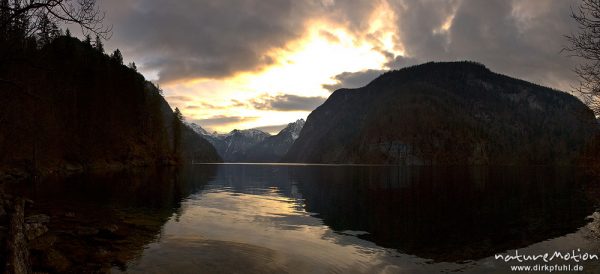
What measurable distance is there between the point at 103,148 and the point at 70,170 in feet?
70.3

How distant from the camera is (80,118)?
88.8m

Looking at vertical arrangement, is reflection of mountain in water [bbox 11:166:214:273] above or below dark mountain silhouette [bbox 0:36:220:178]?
below

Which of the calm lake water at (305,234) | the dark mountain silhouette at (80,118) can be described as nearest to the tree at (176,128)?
the dark mountain silhouette at (80,118)

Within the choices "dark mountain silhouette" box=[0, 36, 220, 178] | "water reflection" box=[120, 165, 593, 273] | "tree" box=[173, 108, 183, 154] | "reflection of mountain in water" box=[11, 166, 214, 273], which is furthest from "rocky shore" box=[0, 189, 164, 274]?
"tree" box=[173, 108, 183, 154]

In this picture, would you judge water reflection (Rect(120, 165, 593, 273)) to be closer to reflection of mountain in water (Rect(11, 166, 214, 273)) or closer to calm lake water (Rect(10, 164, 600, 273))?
calm lake water (Rect(10, 164, 600, 273))

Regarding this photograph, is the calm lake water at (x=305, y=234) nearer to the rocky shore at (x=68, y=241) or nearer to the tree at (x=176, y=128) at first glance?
the rocky shore at (x=68, y=241)

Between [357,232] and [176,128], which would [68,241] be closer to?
[357,232]

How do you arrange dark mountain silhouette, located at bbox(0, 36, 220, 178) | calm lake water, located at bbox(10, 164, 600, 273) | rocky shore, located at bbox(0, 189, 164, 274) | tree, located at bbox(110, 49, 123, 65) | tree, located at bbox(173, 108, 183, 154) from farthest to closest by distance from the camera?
tree, located at bbox(173, 108, 183, 154), tree, located at bbox(110, 49, 123, 65), dark mountain silhouette, located at bbox(0, 36, 220, 178), calm lake water, located at bbox(10, 164, 600, 273), rocky shore, located at bbox(0, 189, 164, 274)

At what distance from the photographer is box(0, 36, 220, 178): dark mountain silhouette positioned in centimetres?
5397

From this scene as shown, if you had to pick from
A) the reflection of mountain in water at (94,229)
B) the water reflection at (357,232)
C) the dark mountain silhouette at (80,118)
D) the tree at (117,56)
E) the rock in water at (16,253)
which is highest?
the tree at (117,56)

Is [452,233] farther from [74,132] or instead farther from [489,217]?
[74,132]

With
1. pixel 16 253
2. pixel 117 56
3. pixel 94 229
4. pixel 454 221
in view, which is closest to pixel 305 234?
pixel 94 229

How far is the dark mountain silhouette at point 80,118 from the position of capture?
5397 centimetres

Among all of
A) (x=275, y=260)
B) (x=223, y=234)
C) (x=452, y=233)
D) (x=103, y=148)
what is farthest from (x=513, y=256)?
(x=103, y=148)
